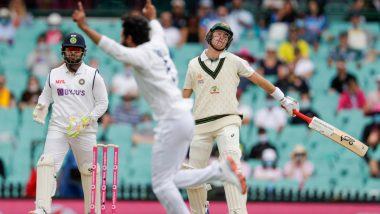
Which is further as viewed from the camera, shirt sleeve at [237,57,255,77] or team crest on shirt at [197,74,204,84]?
team crest on shirt at [197,74,204,84]

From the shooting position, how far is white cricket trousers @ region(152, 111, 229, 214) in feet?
35.3

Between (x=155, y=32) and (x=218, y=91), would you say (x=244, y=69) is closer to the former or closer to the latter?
(x=218, y=91)

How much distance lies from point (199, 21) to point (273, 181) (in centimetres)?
470

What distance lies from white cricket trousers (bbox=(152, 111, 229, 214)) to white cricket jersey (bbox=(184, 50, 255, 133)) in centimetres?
160

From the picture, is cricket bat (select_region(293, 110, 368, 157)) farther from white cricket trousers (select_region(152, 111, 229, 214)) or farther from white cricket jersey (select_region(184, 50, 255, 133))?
white cricket trousers (select_region(152, 111, 229, 214))

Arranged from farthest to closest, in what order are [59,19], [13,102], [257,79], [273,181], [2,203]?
[59,19] → [13,102] → [273,181] → [2,203] → [257,79]

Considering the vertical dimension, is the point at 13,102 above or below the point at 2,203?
above

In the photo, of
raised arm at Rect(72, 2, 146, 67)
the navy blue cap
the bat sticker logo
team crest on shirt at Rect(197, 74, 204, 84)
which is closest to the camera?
raised arm at Rect(72, 2, 146, 67)

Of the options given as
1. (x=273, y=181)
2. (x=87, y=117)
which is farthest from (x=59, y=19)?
(x=87, y=117)

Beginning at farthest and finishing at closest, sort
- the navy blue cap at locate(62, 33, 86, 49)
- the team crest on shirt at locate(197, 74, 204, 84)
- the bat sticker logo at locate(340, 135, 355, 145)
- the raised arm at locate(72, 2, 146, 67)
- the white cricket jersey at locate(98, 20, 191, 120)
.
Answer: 1. the bat sticker logo at locate(340, 135, 355, 145)
2. the team crest on shirt at locate(197, 74, 204, 84)
3. the navy blue cap at locate(62, 33, 86, 49)
4. the white cricket jersey at locate(98, 20, 191, 120)
5. the raised arm at locate(72, 2, 146, 67)

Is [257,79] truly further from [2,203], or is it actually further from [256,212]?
[2,203]

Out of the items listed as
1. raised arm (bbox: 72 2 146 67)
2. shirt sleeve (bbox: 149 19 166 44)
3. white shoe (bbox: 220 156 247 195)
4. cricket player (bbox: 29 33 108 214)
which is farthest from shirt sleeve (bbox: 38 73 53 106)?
white shoe (bbox: 220 156 247 195)

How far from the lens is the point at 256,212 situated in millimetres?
15148

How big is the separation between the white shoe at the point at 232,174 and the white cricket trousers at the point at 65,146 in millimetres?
2008
